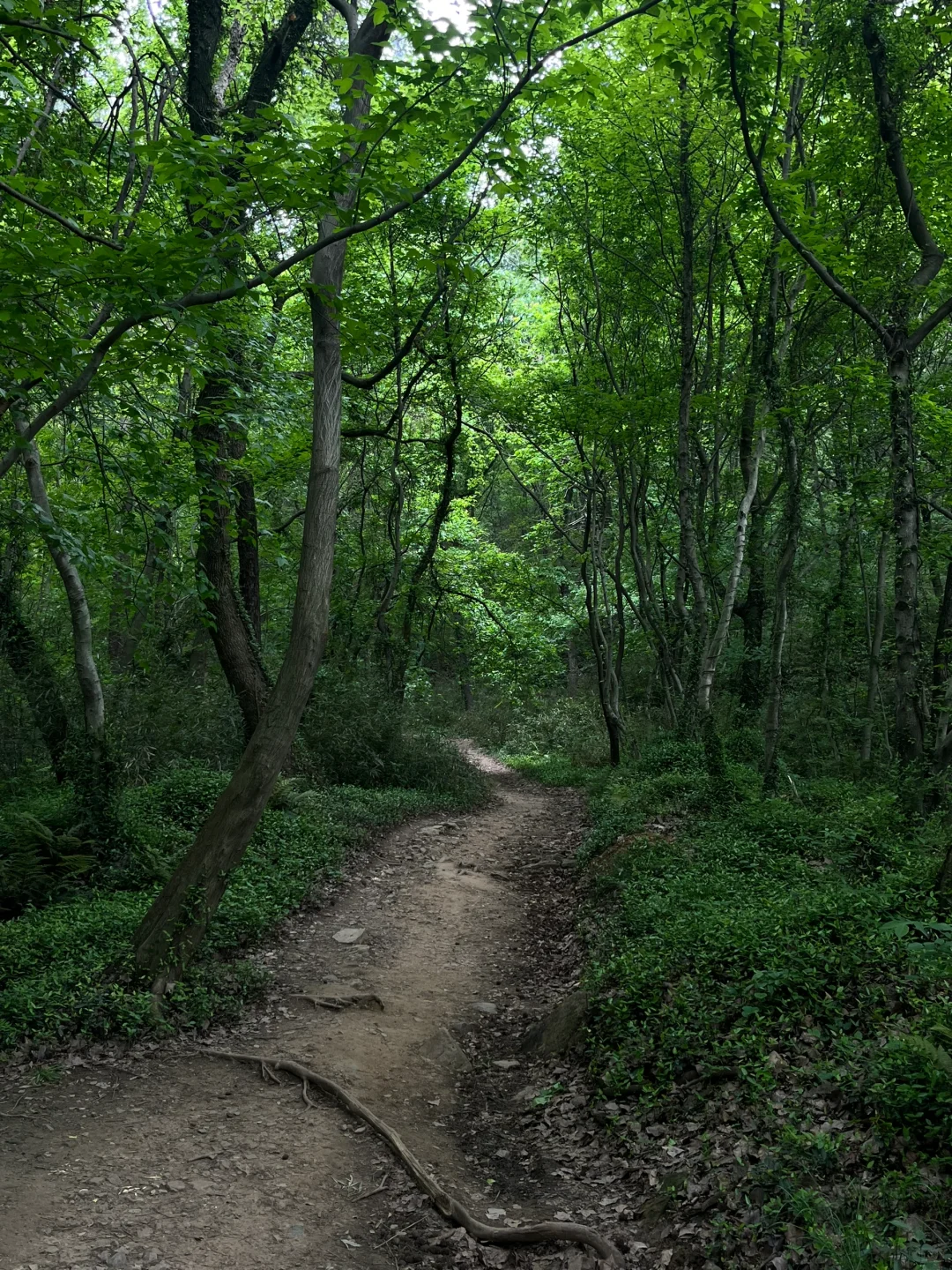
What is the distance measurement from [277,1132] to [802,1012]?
3091mm

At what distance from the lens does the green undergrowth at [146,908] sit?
5633 mm

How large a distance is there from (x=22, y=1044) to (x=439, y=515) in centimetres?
1238

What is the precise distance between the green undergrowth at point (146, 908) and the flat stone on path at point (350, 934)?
0.58 meters

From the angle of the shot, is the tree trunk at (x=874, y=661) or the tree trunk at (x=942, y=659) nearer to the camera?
the tree trunk at (x=942, y=659)

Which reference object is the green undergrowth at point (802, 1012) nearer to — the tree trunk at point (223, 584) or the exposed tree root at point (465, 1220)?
the exposed tree root at point (465, 1220)

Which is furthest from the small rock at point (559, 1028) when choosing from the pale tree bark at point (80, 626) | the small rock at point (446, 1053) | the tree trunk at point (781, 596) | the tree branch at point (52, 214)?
the tree branch at point (52, 214)

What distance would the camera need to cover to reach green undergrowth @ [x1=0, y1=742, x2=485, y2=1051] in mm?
5633

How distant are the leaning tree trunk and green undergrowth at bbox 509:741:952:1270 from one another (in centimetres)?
300

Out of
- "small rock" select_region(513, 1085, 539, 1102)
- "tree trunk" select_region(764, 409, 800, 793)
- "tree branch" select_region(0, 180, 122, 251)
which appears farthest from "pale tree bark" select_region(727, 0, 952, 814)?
"tree branch" select_region(0, 180, 122, 251)

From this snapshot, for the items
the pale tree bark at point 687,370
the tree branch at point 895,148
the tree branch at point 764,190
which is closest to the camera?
the tree branch at point 764,190

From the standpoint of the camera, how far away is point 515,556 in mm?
19781

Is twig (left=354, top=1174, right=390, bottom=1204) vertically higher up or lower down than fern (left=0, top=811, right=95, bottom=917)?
lower down

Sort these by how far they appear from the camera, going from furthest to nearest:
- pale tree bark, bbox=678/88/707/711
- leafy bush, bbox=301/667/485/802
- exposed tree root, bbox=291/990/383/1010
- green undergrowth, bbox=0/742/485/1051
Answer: leafy bush, bbox=301/667/485/802, pale tree bark, bbox=678/88/707/711, exposed tree root, bbox=291/990/383/1010, green undergrowth, bbox=0/742/485/1051

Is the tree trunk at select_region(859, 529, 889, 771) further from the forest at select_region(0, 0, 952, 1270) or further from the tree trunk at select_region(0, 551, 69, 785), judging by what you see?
the tree trunk at select_region(0, 551, 69, 785)
